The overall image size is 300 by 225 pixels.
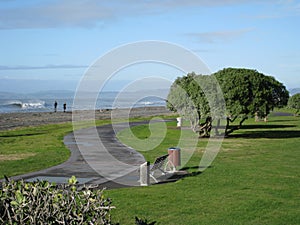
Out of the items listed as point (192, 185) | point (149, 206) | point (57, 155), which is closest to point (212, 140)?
point (57, 155)

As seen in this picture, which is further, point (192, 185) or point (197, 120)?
point (197, 120)

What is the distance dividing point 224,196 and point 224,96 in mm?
19129

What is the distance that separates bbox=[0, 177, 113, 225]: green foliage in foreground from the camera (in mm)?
4227

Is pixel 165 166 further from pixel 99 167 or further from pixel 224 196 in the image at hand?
pixel 224 196

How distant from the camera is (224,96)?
3219 centimetres

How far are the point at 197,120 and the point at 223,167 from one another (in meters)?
14.0

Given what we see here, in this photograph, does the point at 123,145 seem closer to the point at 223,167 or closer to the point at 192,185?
the point at 223,167

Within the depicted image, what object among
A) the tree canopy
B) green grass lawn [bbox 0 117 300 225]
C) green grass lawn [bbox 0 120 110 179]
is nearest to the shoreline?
green grass lawn [bbox 0 120 110 179]

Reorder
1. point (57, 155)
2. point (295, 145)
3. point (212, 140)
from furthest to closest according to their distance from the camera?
point (212, 140), point (295, 145), point (57, 155)

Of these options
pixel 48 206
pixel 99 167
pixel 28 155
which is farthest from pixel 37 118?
pixel 48 206

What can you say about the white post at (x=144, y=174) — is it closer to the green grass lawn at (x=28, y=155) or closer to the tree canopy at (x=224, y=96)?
the green grass lawn at (x=28, y=155)

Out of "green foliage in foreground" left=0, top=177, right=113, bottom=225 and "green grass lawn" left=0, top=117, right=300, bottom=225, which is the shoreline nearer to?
"green grass lawn" left=0, top=117, right=300, bottom=225

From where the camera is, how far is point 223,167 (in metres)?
19.4

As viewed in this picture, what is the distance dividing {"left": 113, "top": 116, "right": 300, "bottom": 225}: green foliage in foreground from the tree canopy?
10345 mm
